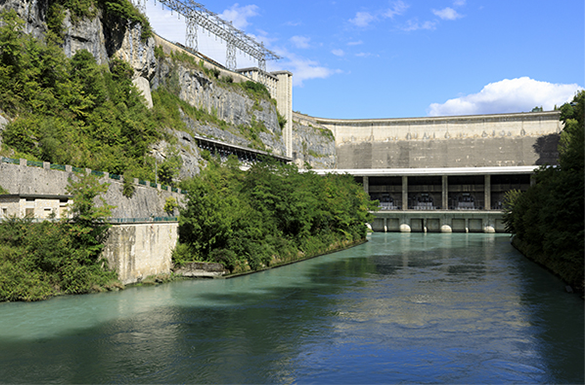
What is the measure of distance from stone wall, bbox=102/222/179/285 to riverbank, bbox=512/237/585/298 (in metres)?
28.7

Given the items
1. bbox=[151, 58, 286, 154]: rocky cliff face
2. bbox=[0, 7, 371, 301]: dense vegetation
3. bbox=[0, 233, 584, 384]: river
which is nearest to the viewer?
bbox=[0, 233, 584, 384]: river

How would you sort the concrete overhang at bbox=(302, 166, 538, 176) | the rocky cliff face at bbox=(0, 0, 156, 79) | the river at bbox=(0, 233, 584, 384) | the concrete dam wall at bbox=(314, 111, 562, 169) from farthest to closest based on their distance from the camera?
1. the concrete dam wall at bbox=(314, 111, 562, 169)
2. the concrete overhang at bbox=(302, 166, 538, 176)
3. the rocky cliff face at bbox=(0, 0, 156, 79)
4. the river at bbox=(0, 233, 584, 384)

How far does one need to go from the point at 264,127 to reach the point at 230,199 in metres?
74.0

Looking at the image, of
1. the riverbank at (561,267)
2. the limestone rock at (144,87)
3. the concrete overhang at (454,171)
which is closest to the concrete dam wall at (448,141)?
the concrete overhang at (454,171)

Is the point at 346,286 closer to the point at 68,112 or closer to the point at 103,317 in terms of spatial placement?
the point at 103,317

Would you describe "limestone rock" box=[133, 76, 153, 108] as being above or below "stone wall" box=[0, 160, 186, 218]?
above

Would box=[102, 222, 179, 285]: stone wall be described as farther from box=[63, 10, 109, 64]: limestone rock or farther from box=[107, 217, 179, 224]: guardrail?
box=[63, 10, 109, 64]: limestone rock

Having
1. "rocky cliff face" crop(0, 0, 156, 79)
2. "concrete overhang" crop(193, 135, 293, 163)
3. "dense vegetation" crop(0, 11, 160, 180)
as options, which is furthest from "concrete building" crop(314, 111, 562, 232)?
"dense vegetation" crop(0, 11, 160, 180)

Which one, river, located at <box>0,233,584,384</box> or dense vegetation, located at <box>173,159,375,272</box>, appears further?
dense vegetation, located at <box>173,159,375,272</box>

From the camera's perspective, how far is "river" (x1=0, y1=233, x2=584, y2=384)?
1827 cm

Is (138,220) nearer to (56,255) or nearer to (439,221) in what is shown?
(56,255)

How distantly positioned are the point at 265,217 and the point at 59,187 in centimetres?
1880

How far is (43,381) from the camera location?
56.5 ft

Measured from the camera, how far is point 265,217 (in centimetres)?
4903
